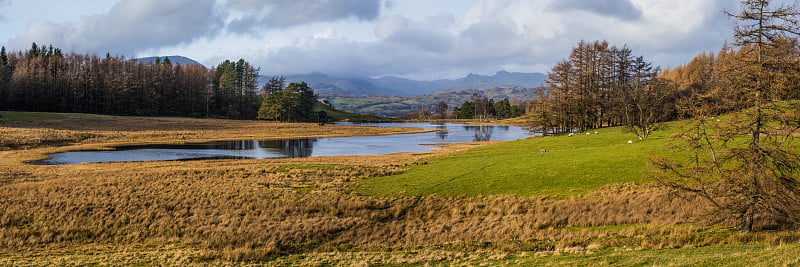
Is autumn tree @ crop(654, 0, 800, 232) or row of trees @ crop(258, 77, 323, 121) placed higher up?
row of trees @ crop(258, 77, 323, 121)

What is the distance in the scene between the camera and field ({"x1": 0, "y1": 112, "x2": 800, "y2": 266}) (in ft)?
43.7

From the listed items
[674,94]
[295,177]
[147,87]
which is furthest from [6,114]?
[674,94]

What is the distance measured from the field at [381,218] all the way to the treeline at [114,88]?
10152 cm

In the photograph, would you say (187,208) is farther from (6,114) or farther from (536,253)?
(6,114)

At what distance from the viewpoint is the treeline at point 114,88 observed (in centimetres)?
10869

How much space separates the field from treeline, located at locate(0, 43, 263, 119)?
101521 mm

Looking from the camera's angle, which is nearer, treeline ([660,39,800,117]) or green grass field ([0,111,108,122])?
treeline ([660,39,800,117])

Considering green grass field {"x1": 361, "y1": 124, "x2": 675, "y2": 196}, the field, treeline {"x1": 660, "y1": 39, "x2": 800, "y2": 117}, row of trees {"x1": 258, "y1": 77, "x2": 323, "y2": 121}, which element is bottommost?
the field

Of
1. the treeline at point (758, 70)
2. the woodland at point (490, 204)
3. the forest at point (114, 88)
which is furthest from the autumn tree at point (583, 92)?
the forest at point (114, 88)

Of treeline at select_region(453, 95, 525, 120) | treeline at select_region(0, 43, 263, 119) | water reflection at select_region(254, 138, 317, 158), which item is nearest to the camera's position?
water reflection at select_region(254, 138, 317, 158)

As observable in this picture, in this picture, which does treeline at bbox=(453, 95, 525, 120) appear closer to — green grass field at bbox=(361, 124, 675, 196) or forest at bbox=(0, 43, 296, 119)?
forest at bbox=(0, 43, 296, 119)

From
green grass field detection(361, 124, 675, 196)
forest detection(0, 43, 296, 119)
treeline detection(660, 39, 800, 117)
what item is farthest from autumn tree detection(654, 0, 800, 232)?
forest detection(0, 43, 296, 119)

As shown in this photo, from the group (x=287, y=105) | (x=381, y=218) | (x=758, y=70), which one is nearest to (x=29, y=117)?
(x=287, y=105)

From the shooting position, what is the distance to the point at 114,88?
384 feet
